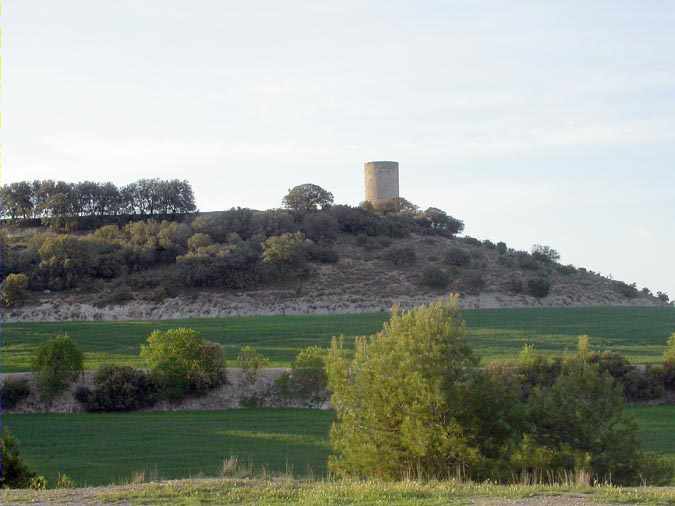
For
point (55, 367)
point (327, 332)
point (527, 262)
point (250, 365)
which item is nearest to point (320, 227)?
point (527, 262)

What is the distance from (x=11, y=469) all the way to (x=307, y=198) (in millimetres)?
64131

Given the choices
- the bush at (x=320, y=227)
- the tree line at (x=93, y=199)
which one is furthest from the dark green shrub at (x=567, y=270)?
the tree line at (x=93, y=199)

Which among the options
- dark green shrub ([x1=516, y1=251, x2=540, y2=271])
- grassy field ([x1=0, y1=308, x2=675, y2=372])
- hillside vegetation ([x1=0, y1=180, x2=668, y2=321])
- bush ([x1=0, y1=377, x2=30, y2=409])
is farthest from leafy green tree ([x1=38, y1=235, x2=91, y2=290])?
dark green shrub ([x1=516, y1=251, x2=540, y2=271])

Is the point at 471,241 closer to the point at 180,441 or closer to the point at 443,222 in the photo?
the point at 443,222

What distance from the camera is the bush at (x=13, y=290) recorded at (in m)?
55.8

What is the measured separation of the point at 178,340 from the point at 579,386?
18809 millimetres

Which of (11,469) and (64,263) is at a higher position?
(64,263)

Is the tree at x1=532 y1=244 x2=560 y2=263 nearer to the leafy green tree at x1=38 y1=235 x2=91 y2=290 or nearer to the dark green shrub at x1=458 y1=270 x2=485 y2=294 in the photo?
the dark green shrub at x1=458 y1=270 x2=485 y2=294

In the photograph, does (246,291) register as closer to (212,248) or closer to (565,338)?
(212,248)

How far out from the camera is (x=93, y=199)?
77188 millimetres

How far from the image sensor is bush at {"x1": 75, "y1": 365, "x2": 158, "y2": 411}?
32812 millimetres

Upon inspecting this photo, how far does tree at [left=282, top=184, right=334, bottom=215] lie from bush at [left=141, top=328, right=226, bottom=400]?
44092mm

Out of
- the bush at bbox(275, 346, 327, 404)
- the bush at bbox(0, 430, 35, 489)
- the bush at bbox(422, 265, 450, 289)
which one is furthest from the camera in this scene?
the bush at bbox(422, 265, 450, 289)

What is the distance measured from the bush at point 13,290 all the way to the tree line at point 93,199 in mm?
18045
